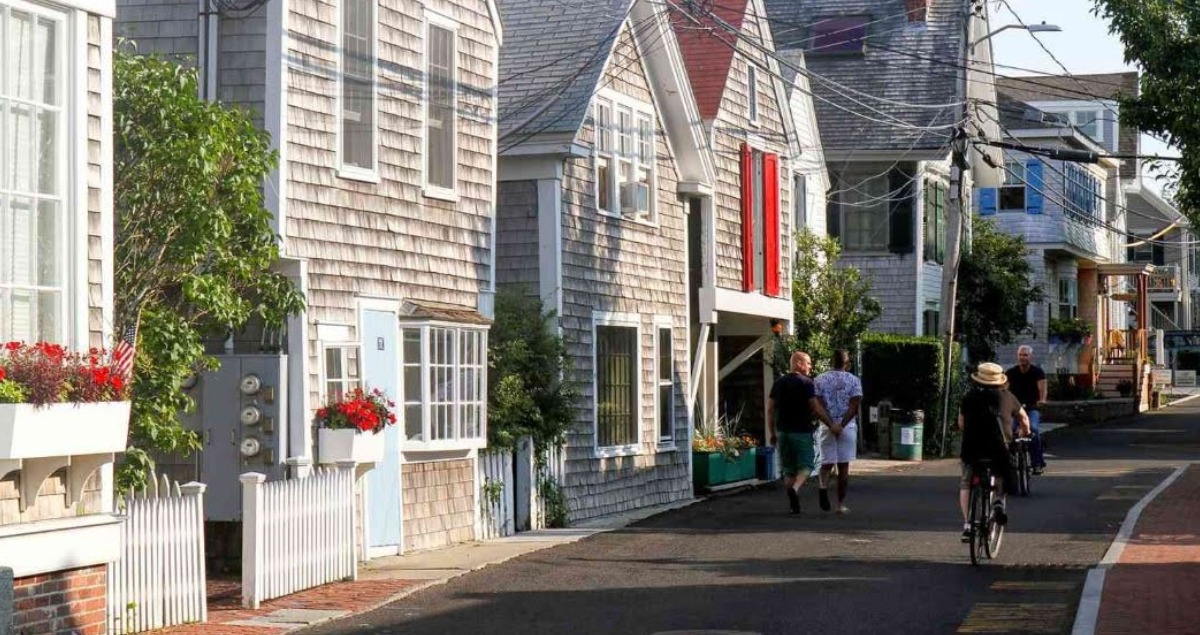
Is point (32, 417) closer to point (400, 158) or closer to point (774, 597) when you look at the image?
point (774, 597)

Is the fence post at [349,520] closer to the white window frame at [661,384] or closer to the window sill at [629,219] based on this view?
the window sill at [629,219]

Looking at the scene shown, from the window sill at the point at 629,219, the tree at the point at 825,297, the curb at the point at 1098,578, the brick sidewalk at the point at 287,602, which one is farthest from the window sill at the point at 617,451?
the tree at the point at 825,297

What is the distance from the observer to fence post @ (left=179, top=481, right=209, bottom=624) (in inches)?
495

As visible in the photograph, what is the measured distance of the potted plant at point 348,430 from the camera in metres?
15.9

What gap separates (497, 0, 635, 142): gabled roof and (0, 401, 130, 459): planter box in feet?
34.9

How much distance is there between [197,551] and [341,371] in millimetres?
4118

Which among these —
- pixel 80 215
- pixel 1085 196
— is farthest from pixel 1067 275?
pixel 80 215

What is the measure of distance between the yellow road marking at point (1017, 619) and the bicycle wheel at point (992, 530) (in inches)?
108

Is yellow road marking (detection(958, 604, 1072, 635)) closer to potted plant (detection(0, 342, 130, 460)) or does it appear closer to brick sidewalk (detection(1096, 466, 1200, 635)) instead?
brick sidewalk (detection(1096, 466, 1200, 635))

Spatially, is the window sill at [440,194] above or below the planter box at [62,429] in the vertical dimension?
above

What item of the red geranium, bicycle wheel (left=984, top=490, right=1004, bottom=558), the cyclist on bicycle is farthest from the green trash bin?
the red geranium

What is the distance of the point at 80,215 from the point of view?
11414mm

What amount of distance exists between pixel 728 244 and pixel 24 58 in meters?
17.5

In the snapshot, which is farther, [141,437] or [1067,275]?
[1067,275]
